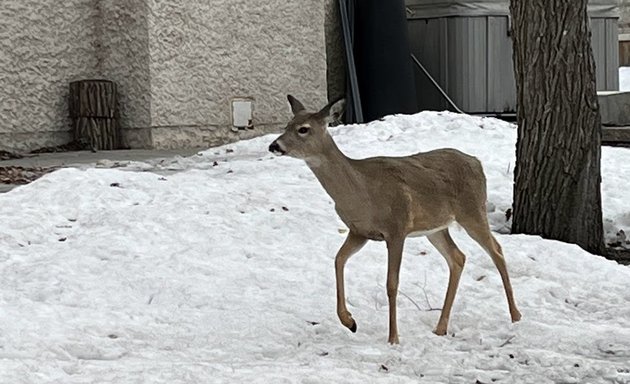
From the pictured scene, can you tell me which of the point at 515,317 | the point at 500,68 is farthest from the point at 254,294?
the point at 500,68

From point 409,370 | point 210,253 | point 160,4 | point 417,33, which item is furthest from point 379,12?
point 409,370

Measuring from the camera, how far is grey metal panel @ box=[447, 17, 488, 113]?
15242 millimetres

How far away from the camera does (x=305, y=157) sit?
17.9 feet

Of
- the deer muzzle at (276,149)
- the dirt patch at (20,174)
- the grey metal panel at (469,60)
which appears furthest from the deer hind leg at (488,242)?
the grey metal panel at (469,60)

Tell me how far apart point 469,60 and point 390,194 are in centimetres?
990

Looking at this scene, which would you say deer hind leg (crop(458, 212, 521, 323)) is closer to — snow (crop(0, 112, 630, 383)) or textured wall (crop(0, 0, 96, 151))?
snow (crop(0, 112, 630, 383))

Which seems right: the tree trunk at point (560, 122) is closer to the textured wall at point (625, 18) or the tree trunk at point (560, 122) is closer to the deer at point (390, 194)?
the deer at point (390, 194)

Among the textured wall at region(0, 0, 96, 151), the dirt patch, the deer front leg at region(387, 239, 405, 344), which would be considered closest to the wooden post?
the textured wall at region(0, 0, 96, 151)

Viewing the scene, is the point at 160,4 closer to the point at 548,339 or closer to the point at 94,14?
the point at 94,14

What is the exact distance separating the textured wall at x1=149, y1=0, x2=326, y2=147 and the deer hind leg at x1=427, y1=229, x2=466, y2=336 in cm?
731

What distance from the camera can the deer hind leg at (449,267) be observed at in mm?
5945

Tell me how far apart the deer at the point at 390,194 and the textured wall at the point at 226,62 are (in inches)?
296

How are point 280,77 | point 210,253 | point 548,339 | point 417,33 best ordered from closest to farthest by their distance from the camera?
point 548,339 < point 210,253 < point 280,77 < point 417,33

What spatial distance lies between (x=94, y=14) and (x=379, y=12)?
348 centimetres
